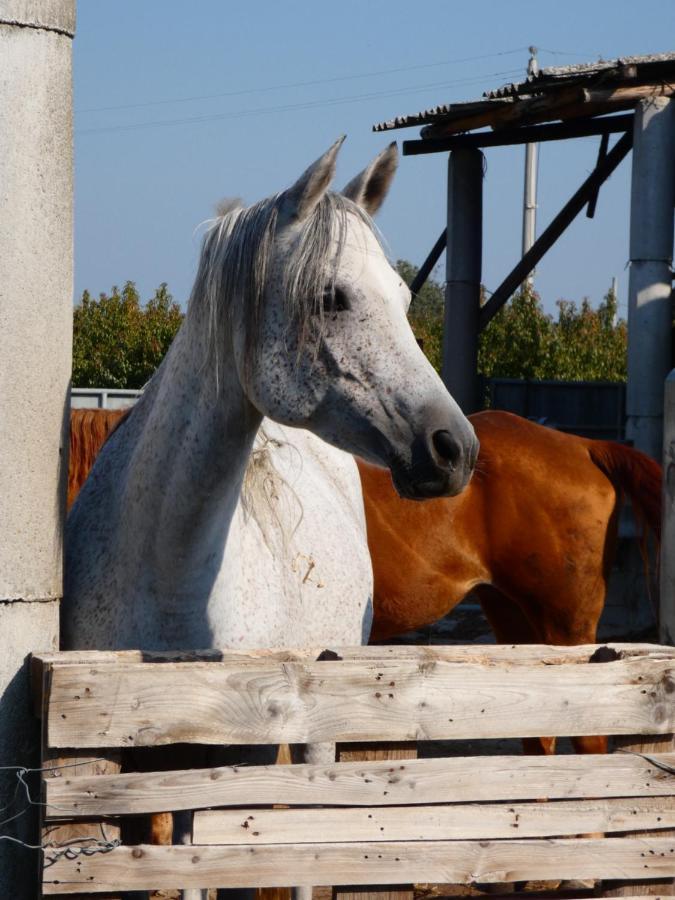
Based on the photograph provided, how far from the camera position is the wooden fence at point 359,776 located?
200 cm

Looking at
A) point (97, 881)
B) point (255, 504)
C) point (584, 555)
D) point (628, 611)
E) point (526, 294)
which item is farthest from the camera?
point (526, 294)

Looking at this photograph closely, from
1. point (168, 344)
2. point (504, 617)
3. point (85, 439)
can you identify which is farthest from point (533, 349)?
point (85, 439)

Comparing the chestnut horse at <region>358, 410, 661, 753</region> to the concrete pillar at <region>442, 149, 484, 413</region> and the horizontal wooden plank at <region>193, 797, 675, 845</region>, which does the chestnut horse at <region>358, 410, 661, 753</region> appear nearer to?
the horizontal wooden plank at <region>193, 797, 675, 845</region>

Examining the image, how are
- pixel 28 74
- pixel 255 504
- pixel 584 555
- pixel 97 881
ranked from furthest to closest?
pixel 584 555 < pixel 255 504 < pixel 28 74 < pixel 97 881

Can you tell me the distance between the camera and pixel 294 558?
303 centimetres

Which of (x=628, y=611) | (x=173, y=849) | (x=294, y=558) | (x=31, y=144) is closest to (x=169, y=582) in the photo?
(x=294, y=558)

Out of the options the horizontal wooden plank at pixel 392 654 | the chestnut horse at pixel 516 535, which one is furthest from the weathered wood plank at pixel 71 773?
the chestnut horse at pixel 516 535

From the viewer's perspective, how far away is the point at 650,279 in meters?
8.40

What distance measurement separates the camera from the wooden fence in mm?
2004

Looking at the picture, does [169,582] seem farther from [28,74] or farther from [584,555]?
[584,555]

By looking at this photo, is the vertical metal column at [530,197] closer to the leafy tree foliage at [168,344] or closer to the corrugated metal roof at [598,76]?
the leafy tree foliage at [168,344]

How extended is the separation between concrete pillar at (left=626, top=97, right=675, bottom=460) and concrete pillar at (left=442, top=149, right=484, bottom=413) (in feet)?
7.16

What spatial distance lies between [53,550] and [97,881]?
67 cm

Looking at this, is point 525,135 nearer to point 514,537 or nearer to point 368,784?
point 514,537
